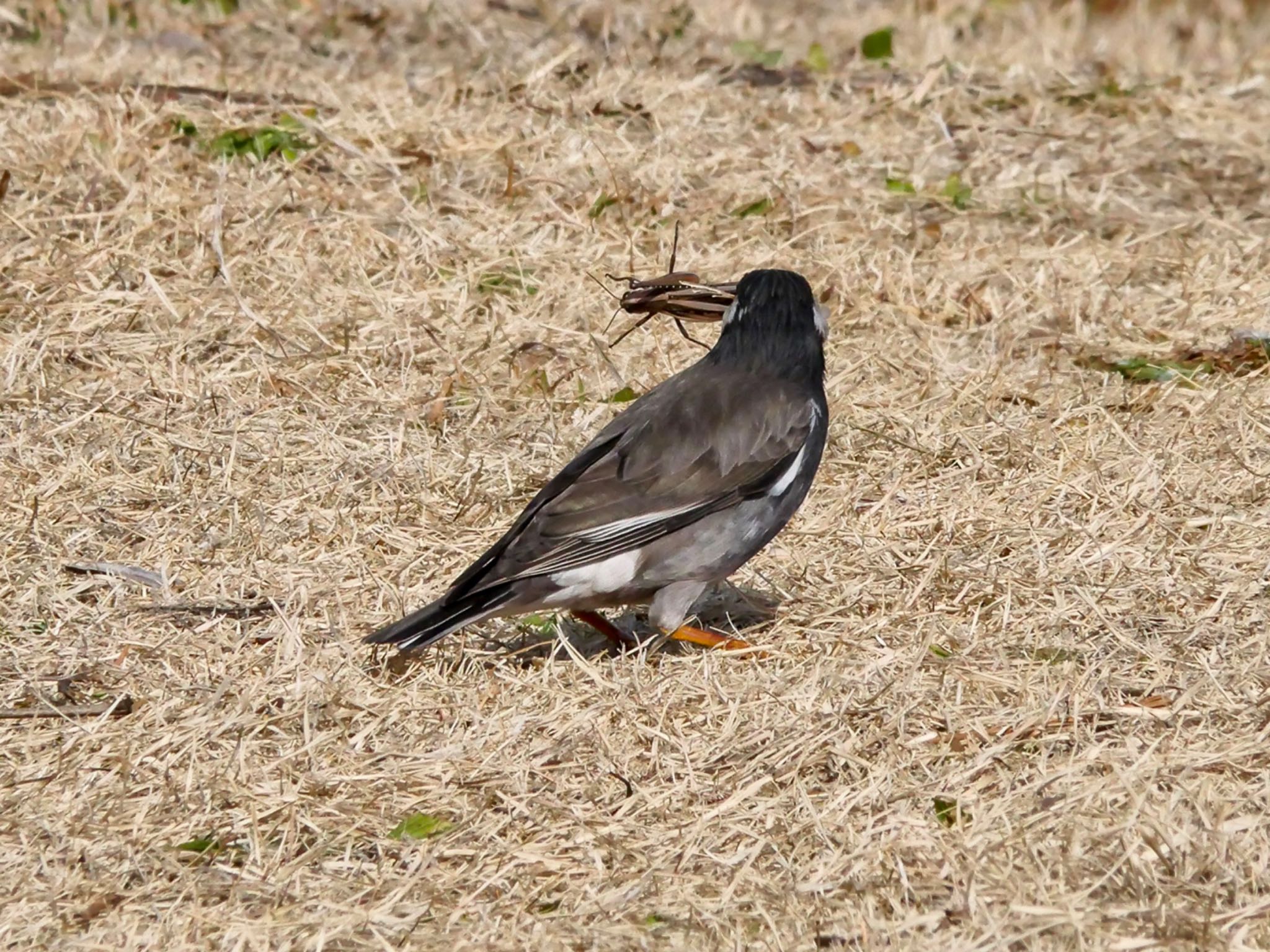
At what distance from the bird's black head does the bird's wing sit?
119 mm

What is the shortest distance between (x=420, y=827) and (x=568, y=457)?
249 centimetres

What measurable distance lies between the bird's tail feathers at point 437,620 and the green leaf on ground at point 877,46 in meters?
6.43

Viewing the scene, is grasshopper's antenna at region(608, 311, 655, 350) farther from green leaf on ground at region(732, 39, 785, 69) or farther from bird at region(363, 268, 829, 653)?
green leaf on ground at region(732, 39, 785, 69)

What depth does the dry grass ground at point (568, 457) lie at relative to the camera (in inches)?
165

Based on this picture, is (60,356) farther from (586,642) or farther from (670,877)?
(670,877)

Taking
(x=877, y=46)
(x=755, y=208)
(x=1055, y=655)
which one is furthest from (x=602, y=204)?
(x=1055, y=655)

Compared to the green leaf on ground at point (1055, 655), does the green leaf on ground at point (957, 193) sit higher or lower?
lower

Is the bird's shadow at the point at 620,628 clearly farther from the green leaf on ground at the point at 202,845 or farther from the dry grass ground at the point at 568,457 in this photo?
the green leaf on ground at the point at 202,845

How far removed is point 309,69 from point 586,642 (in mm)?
5323

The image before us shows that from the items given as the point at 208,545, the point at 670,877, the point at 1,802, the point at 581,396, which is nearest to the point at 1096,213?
the point at 581,396

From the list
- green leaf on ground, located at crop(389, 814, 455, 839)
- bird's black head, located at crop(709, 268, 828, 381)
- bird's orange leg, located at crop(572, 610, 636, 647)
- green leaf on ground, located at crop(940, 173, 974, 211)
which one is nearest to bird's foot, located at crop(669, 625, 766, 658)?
bird's orange leg, located at crop(572, 610, 636, 647)

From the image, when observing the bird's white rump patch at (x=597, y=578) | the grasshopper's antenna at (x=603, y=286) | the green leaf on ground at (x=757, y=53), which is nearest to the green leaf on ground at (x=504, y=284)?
the grasshopper's antenna at (x=603, y=286)

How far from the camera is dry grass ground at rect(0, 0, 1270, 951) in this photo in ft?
13.8

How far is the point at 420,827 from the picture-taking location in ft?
14.6
